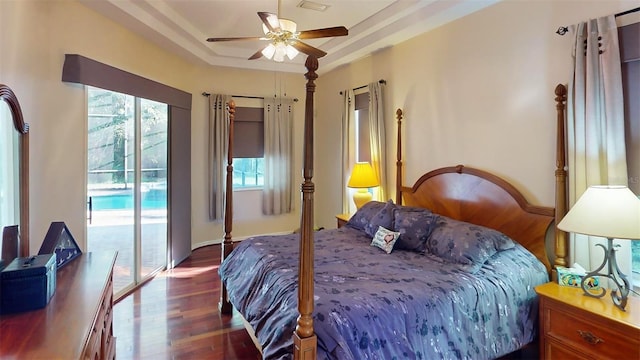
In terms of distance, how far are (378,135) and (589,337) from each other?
2.76 metres

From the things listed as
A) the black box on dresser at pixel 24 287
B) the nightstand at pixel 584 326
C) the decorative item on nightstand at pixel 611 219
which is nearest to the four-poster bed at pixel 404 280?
the nightstand at pixel 584 326

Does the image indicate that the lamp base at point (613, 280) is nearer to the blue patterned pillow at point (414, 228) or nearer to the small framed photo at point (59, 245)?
the blue patterned pillow at point (414, 228)

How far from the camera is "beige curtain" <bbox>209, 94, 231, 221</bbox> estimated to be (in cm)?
526

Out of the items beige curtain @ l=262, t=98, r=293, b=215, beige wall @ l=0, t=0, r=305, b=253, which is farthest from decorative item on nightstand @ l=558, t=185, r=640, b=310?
beige curtain @ l=262, t=98, r=293, b=215

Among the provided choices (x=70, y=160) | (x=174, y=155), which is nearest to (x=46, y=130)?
(x=70, y=160)

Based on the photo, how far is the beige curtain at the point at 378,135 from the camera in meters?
4.13

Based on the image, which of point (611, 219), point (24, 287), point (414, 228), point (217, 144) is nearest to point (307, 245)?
point (24, 287)

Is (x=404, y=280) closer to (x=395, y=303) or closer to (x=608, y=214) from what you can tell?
(x=395, y=303)

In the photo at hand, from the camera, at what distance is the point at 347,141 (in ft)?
15.9

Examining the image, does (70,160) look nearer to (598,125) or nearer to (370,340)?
(370,340)

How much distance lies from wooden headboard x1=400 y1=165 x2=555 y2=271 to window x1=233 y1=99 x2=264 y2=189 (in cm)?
287

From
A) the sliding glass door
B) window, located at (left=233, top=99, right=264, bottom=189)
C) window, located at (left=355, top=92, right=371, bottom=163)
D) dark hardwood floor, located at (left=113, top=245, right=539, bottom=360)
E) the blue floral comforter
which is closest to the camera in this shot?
the blue floral comforter

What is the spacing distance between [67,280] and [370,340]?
1.55m

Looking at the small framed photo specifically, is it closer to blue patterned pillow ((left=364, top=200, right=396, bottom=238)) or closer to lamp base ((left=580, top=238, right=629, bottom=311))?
blue patterned pillow ((left=364, top=200, right=396, bottom=238))
